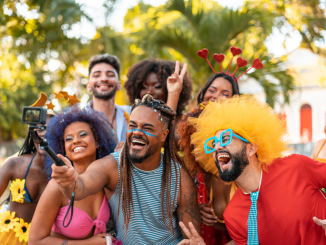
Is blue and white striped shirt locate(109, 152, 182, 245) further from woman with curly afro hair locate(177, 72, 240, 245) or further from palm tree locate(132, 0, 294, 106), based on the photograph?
palm tree locate(132, 0, 294, 106)

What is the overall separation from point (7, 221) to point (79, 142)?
4.70 ft

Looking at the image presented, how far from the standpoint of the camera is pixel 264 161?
275 centimetres

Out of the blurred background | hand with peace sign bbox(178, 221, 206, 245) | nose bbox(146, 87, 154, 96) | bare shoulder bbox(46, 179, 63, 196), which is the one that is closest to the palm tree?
the blurred background

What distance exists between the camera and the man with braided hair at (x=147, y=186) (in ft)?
9.67

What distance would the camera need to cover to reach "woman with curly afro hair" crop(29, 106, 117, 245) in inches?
109

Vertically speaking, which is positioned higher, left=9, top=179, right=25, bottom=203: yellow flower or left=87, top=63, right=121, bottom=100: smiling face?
left=87, top=63, right=121, bottom=100: smiling face

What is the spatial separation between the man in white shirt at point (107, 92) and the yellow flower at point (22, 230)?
1733mm

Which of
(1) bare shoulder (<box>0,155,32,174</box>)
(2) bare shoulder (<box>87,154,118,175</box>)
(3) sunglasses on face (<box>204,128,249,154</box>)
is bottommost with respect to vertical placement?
(1) bare shoulder (<box>0,155,32,174</box>)

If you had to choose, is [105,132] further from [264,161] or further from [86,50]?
→ [86,50]

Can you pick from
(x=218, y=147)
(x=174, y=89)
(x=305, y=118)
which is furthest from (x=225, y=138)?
(x=305, y=118)

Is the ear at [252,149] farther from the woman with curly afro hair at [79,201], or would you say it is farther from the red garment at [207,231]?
the woman with curly afro hair at [79,201]

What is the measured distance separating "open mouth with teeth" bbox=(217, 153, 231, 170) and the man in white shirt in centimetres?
225

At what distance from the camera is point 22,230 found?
3.49 meters

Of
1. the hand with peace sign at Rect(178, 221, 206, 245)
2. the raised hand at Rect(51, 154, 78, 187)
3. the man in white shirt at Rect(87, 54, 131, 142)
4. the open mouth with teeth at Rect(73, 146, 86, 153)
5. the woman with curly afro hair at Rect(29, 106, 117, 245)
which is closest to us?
the raised hand at Rect(51, 154, 78, 187)
